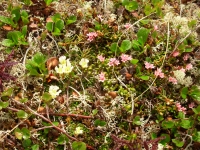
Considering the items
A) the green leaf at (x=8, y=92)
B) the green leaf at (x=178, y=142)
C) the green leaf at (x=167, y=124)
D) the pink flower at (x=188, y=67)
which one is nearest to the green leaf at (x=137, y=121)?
the green leaf at (x=167, y=124)

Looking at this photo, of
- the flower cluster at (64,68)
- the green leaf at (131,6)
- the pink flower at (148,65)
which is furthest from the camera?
the green leaf at (131,6)

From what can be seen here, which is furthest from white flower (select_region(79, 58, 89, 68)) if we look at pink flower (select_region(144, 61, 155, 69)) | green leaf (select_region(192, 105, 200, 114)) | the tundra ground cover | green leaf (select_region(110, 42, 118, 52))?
green leaf (select_region(192, 105, 200, 114))

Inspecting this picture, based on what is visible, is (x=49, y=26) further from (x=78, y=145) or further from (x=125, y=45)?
(x=78, y=145)

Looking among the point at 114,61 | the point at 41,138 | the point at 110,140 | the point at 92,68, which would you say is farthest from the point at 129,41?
the point at 41,138

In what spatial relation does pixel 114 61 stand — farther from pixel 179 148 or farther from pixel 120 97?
pixel 179 148

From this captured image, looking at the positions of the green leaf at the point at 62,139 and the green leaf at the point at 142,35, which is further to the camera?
the green leaf at the point at 142,35

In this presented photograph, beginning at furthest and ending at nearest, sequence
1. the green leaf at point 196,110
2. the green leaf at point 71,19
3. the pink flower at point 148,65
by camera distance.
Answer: the green leaf at point 71,19 < the pink flower at point 148,65 < the green leaf at point 196,110

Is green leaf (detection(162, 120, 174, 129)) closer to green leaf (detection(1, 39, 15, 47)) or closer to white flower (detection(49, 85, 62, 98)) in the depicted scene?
white flower (detection(49, 85, 62, 98))

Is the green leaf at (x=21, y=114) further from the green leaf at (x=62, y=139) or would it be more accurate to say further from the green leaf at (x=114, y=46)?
the green leaf at (x=114, y=46)
